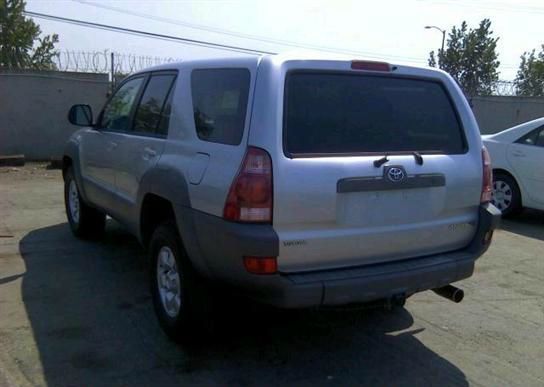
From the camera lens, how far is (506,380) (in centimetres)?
352

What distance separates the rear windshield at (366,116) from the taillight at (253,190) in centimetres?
19

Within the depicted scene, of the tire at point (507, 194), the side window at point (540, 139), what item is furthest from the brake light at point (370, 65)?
the tire at point (507, 194)

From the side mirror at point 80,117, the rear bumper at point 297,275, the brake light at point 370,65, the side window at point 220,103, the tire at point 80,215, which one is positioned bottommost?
the tire at point 80,215

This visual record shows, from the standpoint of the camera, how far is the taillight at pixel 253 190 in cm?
305

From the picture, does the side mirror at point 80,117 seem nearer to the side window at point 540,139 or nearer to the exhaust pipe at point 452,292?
the exhaust pipe at point 452,292

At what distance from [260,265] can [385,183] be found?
0.89 meters

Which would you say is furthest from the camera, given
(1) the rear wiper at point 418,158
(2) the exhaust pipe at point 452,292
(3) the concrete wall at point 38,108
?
(3) the concrete wall at point 38,108

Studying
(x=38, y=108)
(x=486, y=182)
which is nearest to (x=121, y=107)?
(x=486, y=182)

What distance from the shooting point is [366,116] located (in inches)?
138

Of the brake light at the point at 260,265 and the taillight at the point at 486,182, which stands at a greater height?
the taillight at the point at 486,182

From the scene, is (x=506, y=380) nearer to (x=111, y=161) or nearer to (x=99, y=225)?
(x=111, y=161)

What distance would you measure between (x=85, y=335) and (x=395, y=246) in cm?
221

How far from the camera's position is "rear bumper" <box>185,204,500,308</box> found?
3.06 metres

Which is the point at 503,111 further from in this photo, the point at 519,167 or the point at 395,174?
the point at 395,174
